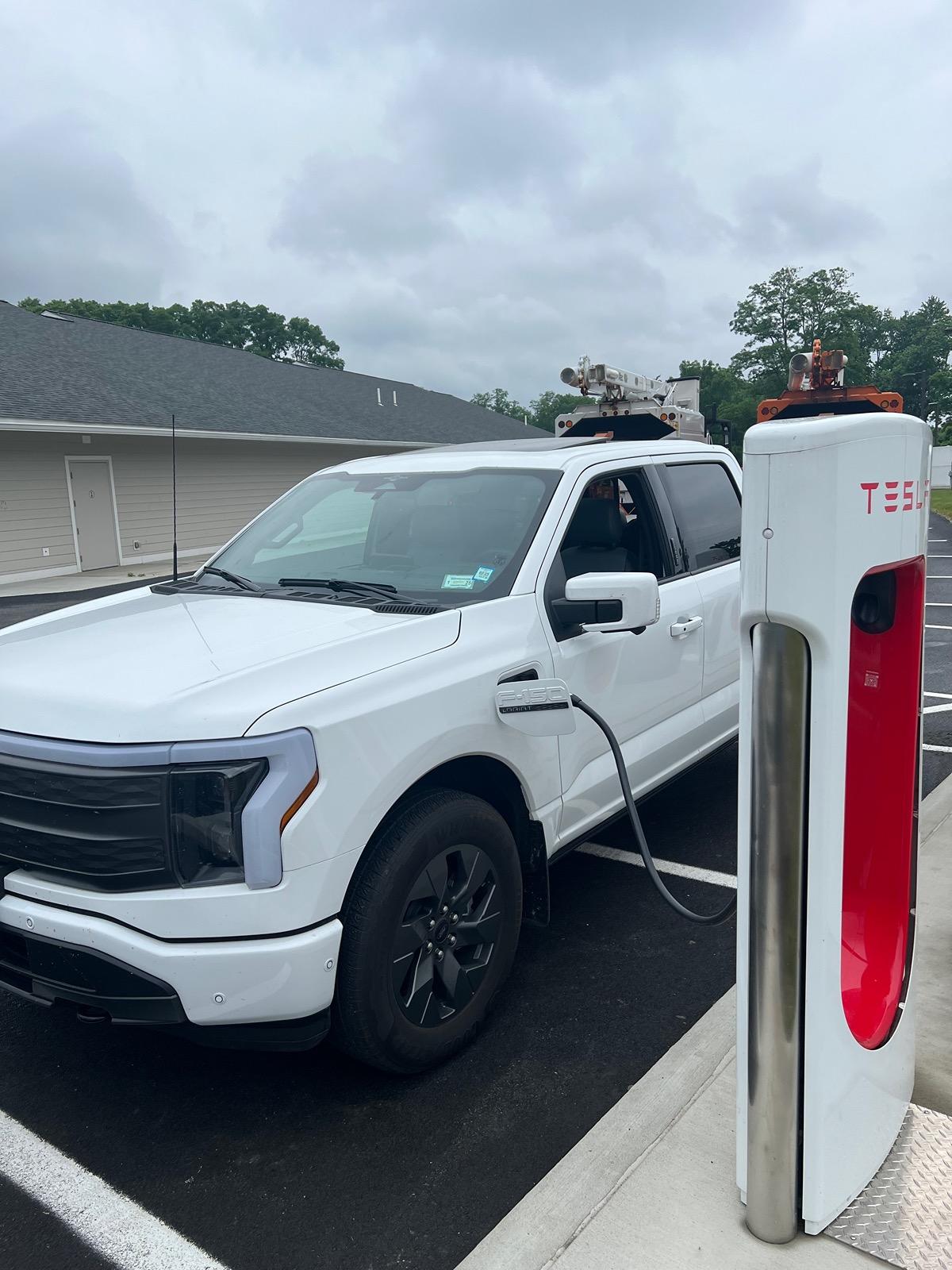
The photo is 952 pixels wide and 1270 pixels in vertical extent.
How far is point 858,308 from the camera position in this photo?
74.3 metres

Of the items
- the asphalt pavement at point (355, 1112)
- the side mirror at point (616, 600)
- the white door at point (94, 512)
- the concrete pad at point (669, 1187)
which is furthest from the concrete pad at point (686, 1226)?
the white door at point (94, 512)

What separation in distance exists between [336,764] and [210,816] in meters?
0.34

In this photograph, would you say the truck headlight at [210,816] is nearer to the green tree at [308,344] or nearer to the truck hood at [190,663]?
the truck hood at [190,663]

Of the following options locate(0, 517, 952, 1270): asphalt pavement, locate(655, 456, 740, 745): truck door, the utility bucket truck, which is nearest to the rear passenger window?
locate(655, 456, 740, 745): truck door

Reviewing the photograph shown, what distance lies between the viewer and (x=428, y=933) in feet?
9.41

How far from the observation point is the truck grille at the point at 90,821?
244cm

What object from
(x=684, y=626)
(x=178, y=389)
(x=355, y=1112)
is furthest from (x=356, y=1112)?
(x=178, y=389)

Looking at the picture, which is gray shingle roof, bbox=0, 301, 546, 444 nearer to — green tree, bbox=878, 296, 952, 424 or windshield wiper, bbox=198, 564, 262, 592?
windshield wiper, bbox=198, 564, 262, 592

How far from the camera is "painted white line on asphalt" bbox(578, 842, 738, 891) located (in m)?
4.26

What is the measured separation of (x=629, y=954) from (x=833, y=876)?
6.19 feet

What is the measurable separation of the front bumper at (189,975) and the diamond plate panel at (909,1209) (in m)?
1.34

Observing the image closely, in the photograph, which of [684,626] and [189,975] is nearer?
[189,975]

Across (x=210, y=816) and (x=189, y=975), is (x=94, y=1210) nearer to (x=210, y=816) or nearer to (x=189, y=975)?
(x=189, y=975)

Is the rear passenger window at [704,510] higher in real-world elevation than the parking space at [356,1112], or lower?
higher
